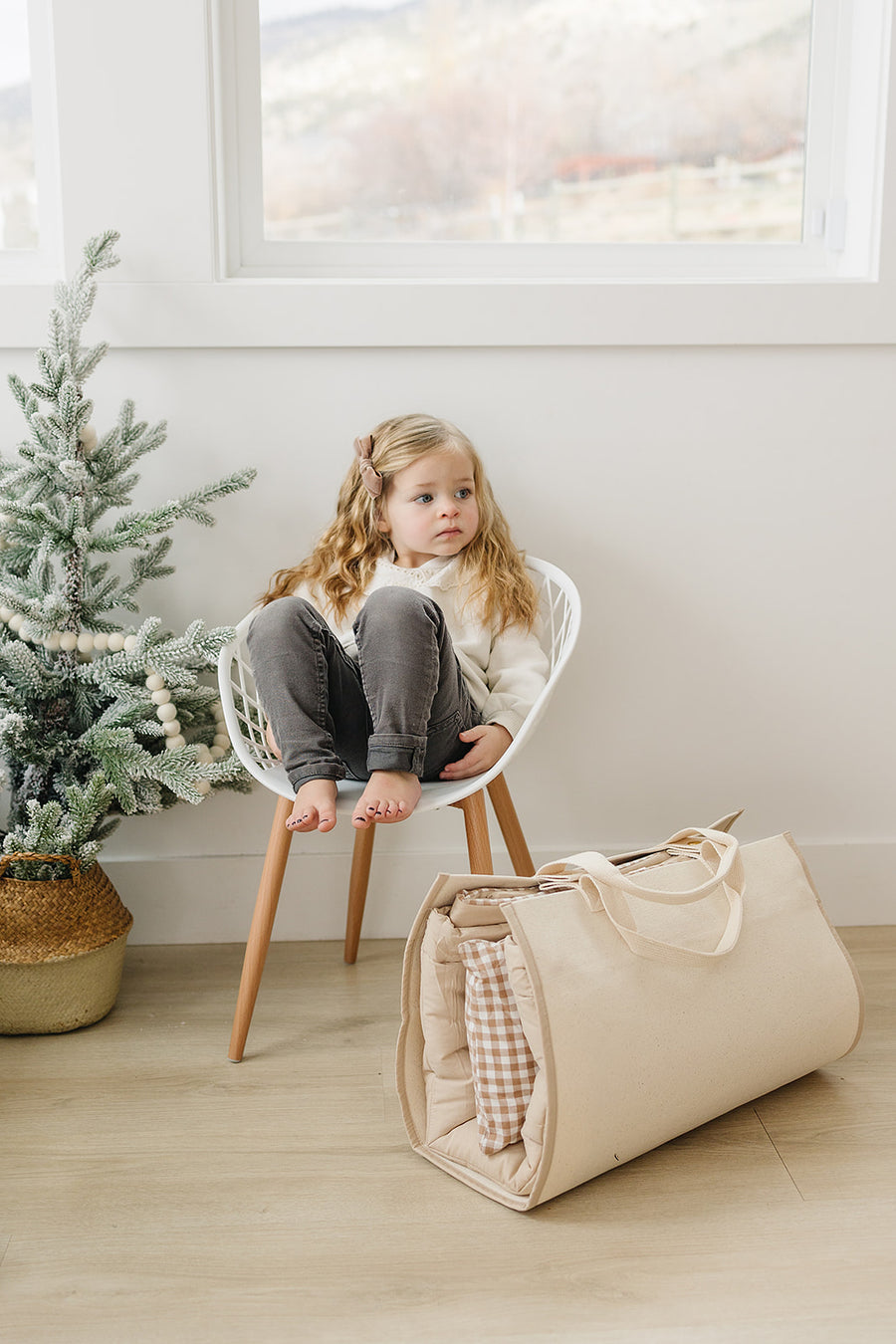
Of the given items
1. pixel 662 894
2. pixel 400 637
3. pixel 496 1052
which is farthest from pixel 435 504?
pixel 496 1052

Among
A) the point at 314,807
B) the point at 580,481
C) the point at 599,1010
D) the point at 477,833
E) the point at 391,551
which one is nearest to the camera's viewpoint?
the point at 599,1010

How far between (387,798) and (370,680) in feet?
0.51

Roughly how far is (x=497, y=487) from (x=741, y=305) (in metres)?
0.47

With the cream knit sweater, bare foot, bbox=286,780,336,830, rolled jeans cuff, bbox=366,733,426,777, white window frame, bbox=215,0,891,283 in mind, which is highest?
white window frame, bbox=215,0,891,283

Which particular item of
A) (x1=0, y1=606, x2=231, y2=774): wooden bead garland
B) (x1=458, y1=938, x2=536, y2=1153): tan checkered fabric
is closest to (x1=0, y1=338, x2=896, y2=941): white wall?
(x1=0, y1=606, x2=231, y2=774): wooden bead garland

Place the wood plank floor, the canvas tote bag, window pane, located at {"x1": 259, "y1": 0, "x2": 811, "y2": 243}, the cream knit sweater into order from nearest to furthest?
the wood plank floor, the canvas tote bag, the cream knit sweater, window pane, located at {"x1": 259, "y1": 0, "x2": 811, "y2": 243}

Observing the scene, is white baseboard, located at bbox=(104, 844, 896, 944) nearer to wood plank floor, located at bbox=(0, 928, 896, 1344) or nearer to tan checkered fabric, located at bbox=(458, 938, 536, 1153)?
wood plank floor, located at bbox=(0, 928, 896, 1344)

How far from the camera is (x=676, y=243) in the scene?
1.89m

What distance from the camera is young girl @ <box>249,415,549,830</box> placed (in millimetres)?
1370

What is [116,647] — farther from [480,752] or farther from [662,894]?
[662,894]

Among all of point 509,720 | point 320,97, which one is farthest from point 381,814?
point 320,97

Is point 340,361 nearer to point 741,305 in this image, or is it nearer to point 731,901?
point 741,305

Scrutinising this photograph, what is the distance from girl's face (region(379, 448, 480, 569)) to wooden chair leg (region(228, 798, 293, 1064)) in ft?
1.43

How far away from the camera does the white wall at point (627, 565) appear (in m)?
1.77
